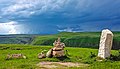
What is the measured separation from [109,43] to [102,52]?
76.0 inches

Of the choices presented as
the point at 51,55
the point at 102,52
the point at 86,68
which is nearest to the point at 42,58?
the point at 51,55

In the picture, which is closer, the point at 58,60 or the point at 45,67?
the point at 45,67

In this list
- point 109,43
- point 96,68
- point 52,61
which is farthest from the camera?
point 109,43

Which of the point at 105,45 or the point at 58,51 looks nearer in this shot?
the point at 105,45

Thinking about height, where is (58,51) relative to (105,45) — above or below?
below

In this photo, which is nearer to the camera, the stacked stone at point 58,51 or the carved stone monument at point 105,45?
the carved stone monument at point 105,45

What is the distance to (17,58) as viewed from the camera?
48094 millimetres

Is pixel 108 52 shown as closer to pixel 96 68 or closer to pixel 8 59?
pixel 96 68

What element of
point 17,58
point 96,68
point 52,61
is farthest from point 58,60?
point 96,68

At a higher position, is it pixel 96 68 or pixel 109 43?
pixel 109 43

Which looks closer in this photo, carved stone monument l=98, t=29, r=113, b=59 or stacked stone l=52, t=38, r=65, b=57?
carved stone monument l=98, t=29, r=113, b=59

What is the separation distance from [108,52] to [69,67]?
11.2 m

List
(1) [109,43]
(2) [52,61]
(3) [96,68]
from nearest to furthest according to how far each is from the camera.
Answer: (3) [96,68] → (2) [52,61] → (1) [109,43]

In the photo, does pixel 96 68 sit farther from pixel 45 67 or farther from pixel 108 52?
pixel 108 52
